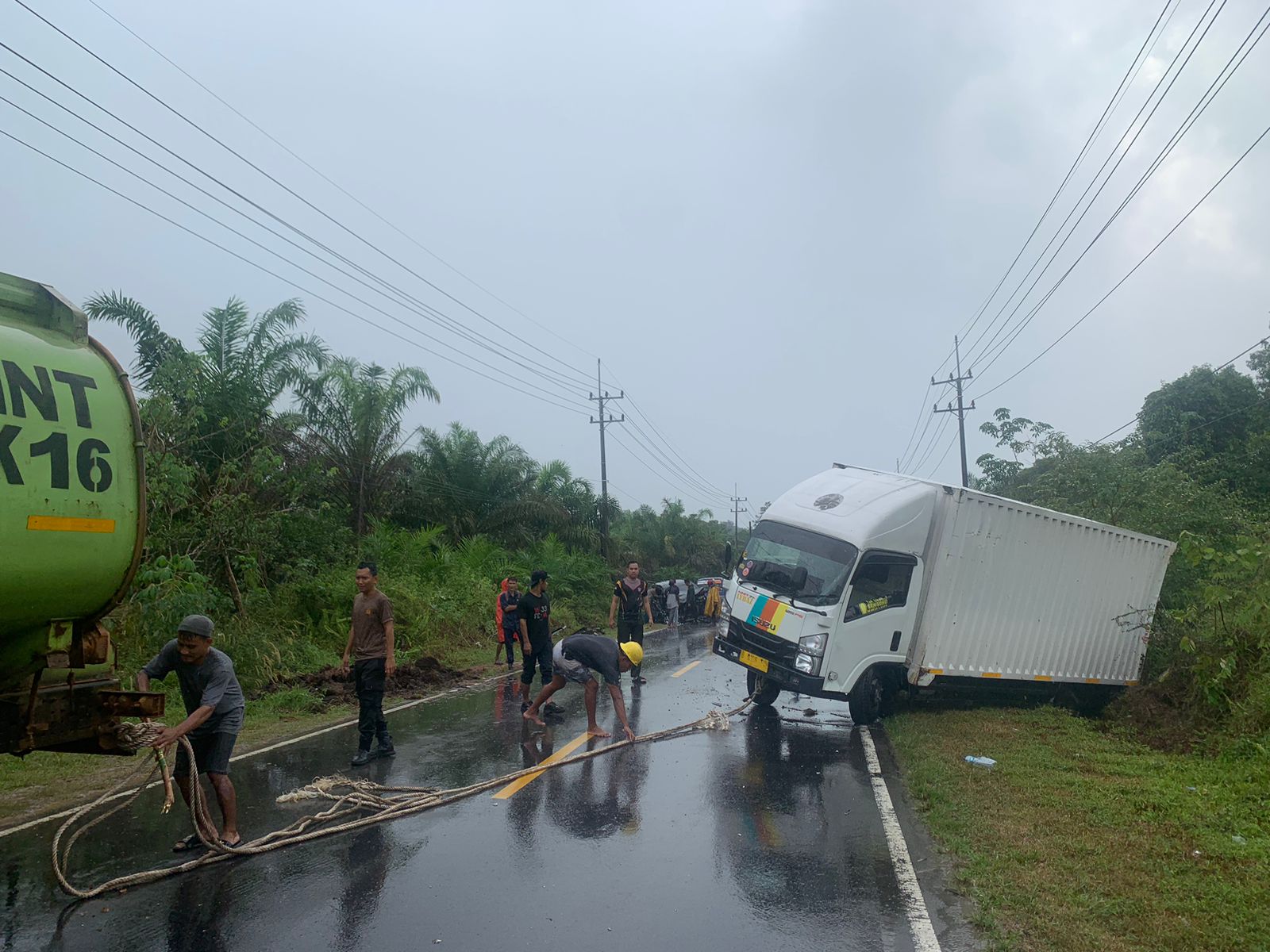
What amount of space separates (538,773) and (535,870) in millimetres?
2430

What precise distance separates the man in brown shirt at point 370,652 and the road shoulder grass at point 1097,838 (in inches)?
190

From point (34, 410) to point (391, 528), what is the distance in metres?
19.0

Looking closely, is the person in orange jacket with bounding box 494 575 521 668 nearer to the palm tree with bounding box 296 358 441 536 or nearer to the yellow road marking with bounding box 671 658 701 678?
the yellow road marking with bounding box 671 658 701 678

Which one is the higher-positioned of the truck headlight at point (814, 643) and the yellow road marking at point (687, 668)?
the truck headlight at point (814, 643)

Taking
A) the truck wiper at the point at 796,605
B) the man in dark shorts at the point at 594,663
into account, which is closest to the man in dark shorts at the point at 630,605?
the truck wiper at the point at 796,605

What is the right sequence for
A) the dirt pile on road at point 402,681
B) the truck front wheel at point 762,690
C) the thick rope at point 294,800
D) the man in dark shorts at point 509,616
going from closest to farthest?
1. the thick rope at point 294,800
2. the truck front wheel at point 762,690
3. the dirt pile on road at point 402,681
4. the man in dark shorts at point 509,616

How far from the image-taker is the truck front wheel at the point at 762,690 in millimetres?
11930

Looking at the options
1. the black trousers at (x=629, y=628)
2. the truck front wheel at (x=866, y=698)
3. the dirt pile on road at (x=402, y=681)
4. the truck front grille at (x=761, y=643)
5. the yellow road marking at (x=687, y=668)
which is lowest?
the yellow road marking at (x=687, y=668)

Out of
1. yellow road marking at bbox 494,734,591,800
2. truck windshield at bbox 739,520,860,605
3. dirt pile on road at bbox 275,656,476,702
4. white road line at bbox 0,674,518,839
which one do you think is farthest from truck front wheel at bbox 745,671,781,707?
dirt pile on road at bbox 275,656,476,702

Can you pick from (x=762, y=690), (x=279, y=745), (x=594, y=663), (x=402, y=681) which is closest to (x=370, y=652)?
(x=279, y=745)

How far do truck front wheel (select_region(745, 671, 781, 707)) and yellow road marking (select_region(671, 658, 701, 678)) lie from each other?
3170 millimetres

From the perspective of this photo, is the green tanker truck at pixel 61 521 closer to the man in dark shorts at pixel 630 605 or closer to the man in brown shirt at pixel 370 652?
the man in brown shirt at pixel 370 652

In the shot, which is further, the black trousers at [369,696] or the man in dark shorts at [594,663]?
the man in dark shorts at [594,663]

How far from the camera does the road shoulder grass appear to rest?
4.86 metres
